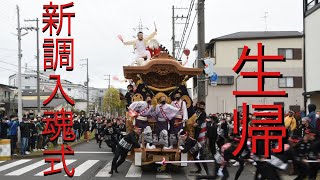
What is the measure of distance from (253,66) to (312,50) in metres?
18.9

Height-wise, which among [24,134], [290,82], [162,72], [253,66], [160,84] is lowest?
[24,134]

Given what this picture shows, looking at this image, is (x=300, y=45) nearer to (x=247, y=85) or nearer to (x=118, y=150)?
(x=247, y=85)

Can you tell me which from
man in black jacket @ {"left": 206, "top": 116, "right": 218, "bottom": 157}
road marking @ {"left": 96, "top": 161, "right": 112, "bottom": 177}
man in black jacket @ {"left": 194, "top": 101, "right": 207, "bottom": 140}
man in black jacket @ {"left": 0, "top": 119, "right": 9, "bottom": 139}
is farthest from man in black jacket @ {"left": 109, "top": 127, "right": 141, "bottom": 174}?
man in black jacket @ {"left": 0, "top": 119, "right": 9, "bottom": 139}

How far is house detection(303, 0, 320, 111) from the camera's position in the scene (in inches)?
856

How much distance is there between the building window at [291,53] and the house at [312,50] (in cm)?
1872

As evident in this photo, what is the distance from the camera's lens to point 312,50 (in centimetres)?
2247

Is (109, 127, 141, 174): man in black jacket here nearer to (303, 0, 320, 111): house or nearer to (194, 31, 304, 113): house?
(303, 0, 320, 111): house

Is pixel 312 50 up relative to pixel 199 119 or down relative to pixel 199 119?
up

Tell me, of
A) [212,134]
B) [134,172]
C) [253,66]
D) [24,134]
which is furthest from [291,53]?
[134,172]

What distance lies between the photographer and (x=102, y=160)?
63.4 ft

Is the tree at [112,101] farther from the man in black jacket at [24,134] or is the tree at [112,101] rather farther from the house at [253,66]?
the man in black jacket at [24,134]

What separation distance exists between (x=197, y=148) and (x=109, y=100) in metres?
64.0

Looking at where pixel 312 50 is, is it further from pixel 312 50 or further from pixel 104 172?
pixel 104 172

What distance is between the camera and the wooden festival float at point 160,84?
583 inches
